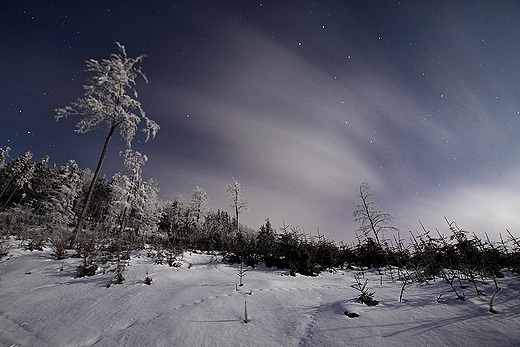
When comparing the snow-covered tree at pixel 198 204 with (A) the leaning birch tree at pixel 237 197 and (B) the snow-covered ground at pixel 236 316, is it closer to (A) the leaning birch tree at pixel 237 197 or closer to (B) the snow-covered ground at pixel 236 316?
(A) the leaning birch tree at pixel 237 197

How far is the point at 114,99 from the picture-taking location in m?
11.9

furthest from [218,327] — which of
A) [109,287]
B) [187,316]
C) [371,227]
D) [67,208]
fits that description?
[67,208]

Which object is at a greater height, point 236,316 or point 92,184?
point 92,184

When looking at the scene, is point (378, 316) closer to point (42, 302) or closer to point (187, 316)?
point (187, 316)

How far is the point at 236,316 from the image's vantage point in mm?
3125

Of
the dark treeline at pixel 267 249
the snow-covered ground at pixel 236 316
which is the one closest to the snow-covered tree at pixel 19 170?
the dark treeline at pixel 267 249

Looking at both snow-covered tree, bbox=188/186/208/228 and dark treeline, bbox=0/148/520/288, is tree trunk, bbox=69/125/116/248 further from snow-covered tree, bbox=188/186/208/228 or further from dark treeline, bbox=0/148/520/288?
snow-covered tree, bbox=188/186/208/228

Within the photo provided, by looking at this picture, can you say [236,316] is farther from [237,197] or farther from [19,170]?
[19,170]

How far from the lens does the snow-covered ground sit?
232cm

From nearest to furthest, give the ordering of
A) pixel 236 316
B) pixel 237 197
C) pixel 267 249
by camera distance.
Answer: pixel 236 316, pixel 267 249, pixel 237 197

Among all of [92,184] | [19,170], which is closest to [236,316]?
[92,184]

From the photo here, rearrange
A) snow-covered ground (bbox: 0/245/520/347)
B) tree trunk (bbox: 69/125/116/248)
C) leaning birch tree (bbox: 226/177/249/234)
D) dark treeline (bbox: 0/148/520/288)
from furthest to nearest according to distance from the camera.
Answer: leaning birch tree (bbox: 226/177/249/234) → tree trunk (bbox: 69/125/116/248) → dark treeline (bbox: 0/148/520/288) → snow-covered ground (bbox: 0/245/520/347)

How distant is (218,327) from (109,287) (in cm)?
388

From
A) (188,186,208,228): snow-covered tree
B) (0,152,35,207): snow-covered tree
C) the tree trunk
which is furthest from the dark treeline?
(0,152,35,207): snow-covered tree
